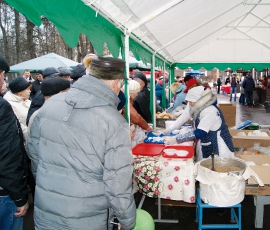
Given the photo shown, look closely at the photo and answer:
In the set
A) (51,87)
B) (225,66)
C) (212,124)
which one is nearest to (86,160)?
(51,87)

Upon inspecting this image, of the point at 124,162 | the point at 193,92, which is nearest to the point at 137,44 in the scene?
the point at 193,92

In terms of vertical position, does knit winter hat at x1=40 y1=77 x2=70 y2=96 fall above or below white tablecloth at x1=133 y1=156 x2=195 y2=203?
above

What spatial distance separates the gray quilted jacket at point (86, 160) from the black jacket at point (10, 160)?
340 mm

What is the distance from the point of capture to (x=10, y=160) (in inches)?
67.7

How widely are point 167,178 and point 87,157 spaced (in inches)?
57.3

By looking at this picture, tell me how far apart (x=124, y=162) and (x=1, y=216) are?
1061 mm

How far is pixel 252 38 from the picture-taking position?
343 inches

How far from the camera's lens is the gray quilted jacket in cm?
142

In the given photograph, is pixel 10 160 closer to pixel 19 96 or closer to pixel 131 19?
pixel 131 19

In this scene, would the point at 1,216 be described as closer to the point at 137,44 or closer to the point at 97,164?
the point at 97,164

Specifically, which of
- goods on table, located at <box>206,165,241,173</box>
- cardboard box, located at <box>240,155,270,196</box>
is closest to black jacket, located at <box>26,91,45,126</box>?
goods on table, located at <box>206,165,241,173</box>

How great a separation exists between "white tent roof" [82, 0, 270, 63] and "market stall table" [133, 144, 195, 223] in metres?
1.46

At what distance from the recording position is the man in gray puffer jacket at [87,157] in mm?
1424

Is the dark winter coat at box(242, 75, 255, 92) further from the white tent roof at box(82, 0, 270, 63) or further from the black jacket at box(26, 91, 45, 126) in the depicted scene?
the black jacket at box(26, 91, 45, 126)
